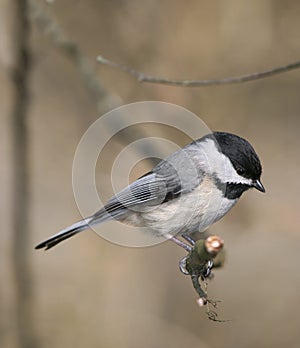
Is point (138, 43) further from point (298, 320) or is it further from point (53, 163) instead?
point (298, 320)

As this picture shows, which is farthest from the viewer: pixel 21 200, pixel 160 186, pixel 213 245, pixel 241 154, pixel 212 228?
pixel 212 228

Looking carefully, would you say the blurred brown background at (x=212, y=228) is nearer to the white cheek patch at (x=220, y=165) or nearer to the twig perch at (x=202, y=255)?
the white cheek patch at (x=220, y=165)

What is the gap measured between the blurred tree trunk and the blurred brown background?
0.74m

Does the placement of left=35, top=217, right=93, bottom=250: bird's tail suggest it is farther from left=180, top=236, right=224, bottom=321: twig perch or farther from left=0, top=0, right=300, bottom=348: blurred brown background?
left=0, top=0, right=300, bottom=348: blurred brown background

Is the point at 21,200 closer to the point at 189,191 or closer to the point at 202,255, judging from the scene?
the point at 189,191

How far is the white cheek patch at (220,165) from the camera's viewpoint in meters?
3.35

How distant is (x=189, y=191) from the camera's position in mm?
3461

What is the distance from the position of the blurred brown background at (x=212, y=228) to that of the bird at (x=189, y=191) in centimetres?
165

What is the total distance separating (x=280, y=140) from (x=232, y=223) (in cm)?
112

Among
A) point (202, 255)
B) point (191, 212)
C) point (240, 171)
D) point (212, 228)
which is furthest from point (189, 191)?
point (212, 228)

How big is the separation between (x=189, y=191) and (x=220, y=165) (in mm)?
214

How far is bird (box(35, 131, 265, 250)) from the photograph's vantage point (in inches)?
131

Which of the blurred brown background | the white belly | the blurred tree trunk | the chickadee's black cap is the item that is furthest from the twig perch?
the blurred brown background

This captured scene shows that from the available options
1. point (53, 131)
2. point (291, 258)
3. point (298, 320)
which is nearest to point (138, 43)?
point (53, 131)
